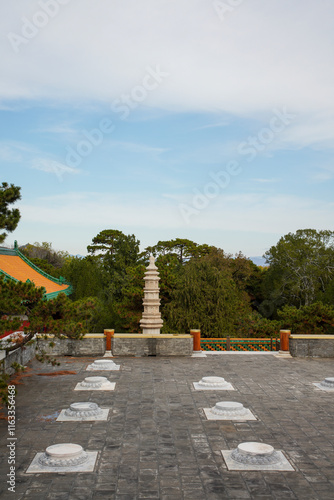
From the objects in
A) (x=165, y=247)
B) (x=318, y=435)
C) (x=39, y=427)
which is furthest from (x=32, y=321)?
(x=165, y=247)

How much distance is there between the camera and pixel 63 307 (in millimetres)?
10617

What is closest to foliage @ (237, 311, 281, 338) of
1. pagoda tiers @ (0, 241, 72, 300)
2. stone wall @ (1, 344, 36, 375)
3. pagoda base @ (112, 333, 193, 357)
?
pagoda base @ (112, 333, 193, 357)

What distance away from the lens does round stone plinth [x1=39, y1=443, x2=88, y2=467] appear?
7703 mm

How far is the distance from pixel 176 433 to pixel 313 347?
30.6 ft

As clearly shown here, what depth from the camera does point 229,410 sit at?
10477mm

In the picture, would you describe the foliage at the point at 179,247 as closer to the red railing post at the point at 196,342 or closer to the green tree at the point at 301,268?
the green tree at the point at 301,268

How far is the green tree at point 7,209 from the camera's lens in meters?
11.2

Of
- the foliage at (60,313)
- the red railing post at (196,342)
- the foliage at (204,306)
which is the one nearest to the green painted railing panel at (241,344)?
the red railing post at (196,342)

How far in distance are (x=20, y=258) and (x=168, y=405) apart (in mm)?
16294

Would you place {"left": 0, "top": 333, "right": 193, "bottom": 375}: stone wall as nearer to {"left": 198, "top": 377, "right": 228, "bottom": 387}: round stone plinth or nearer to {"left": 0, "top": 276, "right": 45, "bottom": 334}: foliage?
{"left": 198, "top": 377, "right": 228, "bottom": 387}: round stone plinth

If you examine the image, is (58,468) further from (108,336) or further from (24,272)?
(24,272)

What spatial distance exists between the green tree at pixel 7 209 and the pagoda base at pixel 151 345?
7.18 m

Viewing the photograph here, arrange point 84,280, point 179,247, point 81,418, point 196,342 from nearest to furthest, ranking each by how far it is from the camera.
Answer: point 81,418 → point 196,342 → point 84,280 → point 179,247

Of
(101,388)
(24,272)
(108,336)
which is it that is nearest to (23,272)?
(24,272)
